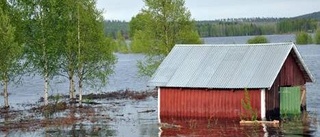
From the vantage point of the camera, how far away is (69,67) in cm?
5119

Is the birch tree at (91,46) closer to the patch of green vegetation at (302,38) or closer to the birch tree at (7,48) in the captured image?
the birch tree at (7,48)

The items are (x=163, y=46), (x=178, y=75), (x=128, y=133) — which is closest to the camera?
(x=128, y=133)

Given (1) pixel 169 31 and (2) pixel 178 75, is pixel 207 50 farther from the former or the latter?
(1) pixel 169 31

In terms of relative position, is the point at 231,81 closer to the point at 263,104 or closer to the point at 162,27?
the point at 263,104

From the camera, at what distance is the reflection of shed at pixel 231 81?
1492 inches

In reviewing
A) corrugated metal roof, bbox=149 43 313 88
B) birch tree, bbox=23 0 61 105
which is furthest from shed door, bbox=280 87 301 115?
birch tree, bbox=23 0 61 105

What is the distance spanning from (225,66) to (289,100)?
453 cm

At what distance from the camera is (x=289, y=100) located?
4000 cm

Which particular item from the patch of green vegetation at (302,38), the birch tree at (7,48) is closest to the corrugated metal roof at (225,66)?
the birch tree at (7,48)

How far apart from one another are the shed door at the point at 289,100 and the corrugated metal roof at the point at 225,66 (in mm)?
1997

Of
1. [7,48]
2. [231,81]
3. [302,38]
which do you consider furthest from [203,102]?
[302,38]

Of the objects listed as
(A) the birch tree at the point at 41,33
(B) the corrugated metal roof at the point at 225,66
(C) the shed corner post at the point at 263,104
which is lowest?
(C) the shed corner post at the point at 263,104

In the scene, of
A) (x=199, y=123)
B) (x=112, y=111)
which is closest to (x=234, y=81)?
(x=199, y=123)

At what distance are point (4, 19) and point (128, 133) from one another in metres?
15.9
